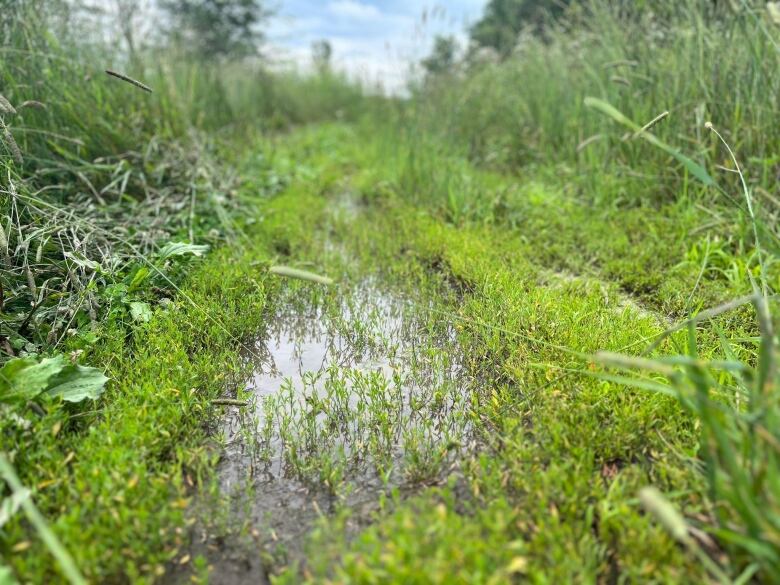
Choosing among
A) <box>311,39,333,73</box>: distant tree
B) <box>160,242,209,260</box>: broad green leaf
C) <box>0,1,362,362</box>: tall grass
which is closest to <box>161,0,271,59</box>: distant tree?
<box>311,39,333,73</box>: distant tree

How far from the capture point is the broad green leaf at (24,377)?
5.98 feet

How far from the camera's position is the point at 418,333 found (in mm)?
2707

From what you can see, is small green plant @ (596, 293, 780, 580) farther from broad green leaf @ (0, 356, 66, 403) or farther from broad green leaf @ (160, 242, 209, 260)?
broad green leaf @ (160, 242, 209, 260)

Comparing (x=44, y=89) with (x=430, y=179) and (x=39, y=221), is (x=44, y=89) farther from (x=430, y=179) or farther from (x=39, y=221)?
(x=430, y=179)

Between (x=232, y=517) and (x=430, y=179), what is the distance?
3640mm

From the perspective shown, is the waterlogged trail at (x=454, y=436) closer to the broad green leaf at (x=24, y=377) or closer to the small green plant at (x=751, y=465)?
the small green plant at (x=751, y=465)

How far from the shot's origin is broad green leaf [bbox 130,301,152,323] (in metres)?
2.50

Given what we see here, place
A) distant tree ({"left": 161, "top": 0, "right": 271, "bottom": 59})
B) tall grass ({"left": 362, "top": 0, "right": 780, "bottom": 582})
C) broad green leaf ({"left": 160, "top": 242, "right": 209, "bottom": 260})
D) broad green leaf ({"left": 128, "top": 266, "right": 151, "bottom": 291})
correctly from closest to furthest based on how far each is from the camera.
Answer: tall grass ({"left": 362, "top": 0, "right": 780, "bottom": 582}), broad green leaf ({"left": 128, "top": 266, "right": 151, "bottom": 291}), broad green leaf ({"left": 160, "top": 242, "right": 209, "bottom": 260}), distant tree ({"left": 161, "top": 0, "right": 271, "bottom": 59})

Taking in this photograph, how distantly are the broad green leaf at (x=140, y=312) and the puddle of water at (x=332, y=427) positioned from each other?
1.75ft

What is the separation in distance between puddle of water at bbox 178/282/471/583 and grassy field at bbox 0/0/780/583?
0.01m

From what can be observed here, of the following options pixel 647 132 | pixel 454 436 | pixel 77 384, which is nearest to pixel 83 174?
pixel 77 384

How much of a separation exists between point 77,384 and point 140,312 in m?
0.60

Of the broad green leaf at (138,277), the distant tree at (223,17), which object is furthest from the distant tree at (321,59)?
the broad green leaf at (138,277)

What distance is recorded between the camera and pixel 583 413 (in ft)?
6.08
